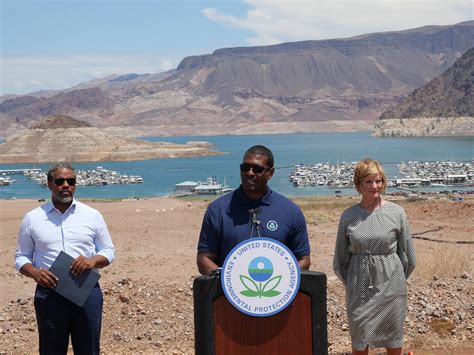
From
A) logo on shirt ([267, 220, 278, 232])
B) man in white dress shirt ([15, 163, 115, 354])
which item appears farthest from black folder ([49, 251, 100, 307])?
logo on shirt ([267, 220, 278, 232])

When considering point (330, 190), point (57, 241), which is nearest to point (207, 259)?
point (57, 241)

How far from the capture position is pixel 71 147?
156750mm

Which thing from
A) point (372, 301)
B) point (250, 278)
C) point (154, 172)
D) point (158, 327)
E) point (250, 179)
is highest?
point (250, 179)

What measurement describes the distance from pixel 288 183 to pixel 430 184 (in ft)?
53.1

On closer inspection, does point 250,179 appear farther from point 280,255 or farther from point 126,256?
point 126,256

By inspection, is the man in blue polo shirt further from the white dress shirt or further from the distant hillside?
the distant hillside

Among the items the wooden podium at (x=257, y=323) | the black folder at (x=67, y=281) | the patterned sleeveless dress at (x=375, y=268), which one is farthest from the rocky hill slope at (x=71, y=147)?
the wooden podium at (x=257, y=323)

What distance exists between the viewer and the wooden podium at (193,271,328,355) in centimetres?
345

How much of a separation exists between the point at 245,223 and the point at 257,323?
54 centimetres

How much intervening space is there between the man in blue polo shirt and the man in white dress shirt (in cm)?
91

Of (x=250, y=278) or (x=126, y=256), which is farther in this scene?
(x=126, y=256)

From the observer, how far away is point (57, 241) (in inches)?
166

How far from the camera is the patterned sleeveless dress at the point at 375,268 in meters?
4.34

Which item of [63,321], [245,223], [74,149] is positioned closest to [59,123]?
[74,149]
